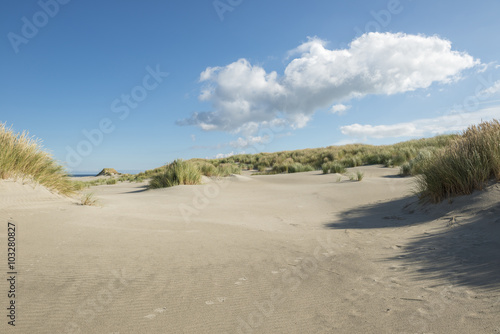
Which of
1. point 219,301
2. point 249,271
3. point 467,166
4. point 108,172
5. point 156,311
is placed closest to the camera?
point 156,311

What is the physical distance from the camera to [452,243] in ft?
10.7

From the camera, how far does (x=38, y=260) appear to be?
265 centimetres

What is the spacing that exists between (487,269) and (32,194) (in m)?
5.97

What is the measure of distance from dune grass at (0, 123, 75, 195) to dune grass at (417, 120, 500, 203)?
7163 mm

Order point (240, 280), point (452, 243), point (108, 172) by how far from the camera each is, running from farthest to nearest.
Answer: point (108, 172) → point (452, 243) → point (240, 280)

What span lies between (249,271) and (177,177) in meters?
8.19

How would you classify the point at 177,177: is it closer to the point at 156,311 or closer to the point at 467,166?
the point at 467,166

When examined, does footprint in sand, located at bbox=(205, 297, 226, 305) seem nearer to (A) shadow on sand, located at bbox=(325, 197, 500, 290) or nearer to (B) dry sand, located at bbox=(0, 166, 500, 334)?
(B) dry sand, located at bbox=(0, 166, 500, 334)

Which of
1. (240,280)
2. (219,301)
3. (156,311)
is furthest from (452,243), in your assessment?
(156,311)

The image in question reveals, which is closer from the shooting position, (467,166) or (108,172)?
(467,166)

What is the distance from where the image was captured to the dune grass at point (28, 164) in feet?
15.3

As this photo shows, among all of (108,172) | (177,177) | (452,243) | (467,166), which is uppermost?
(108,172)

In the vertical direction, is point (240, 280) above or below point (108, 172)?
below

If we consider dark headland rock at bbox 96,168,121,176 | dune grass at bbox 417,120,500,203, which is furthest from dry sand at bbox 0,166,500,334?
dark headland rock at bbox 96,168,121,176
